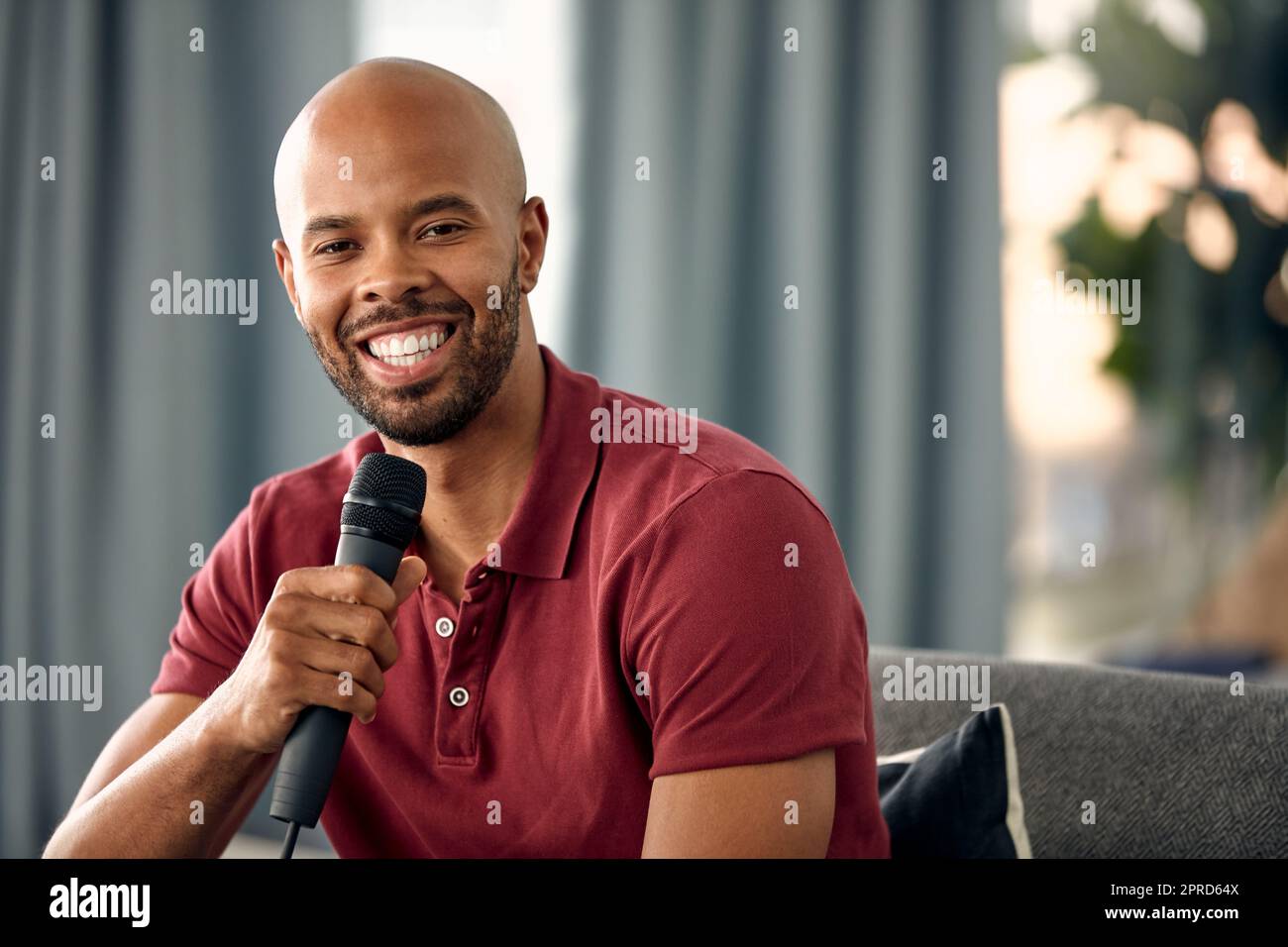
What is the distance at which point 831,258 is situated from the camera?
8.69ft

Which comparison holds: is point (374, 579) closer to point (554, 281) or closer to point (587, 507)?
point (587, 507)

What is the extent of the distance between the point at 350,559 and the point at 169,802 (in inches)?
14.5

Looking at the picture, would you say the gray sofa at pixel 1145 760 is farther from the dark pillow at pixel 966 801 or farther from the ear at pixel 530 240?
the ear at pixel 530 240

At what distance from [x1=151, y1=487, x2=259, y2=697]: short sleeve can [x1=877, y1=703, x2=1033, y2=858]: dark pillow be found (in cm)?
70

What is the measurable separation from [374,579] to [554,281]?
6.09ft

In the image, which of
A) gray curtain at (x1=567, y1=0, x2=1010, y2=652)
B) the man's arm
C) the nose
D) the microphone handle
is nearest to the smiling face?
the nose

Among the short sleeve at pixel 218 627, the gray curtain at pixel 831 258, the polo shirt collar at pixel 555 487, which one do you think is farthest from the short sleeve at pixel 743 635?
the gray curtain at pixel 831 258

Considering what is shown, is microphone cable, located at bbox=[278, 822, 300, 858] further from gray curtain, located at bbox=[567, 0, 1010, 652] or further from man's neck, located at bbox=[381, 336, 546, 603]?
gray curtain, located at bbox=[567, 0, 1010, 652]

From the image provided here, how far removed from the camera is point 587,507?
48.1 inches

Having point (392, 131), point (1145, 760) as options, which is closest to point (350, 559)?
point (392, 131)

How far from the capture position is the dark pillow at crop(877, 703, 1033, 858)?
125cm

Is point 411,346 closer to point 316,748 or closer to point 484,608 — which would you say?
point 484,608
